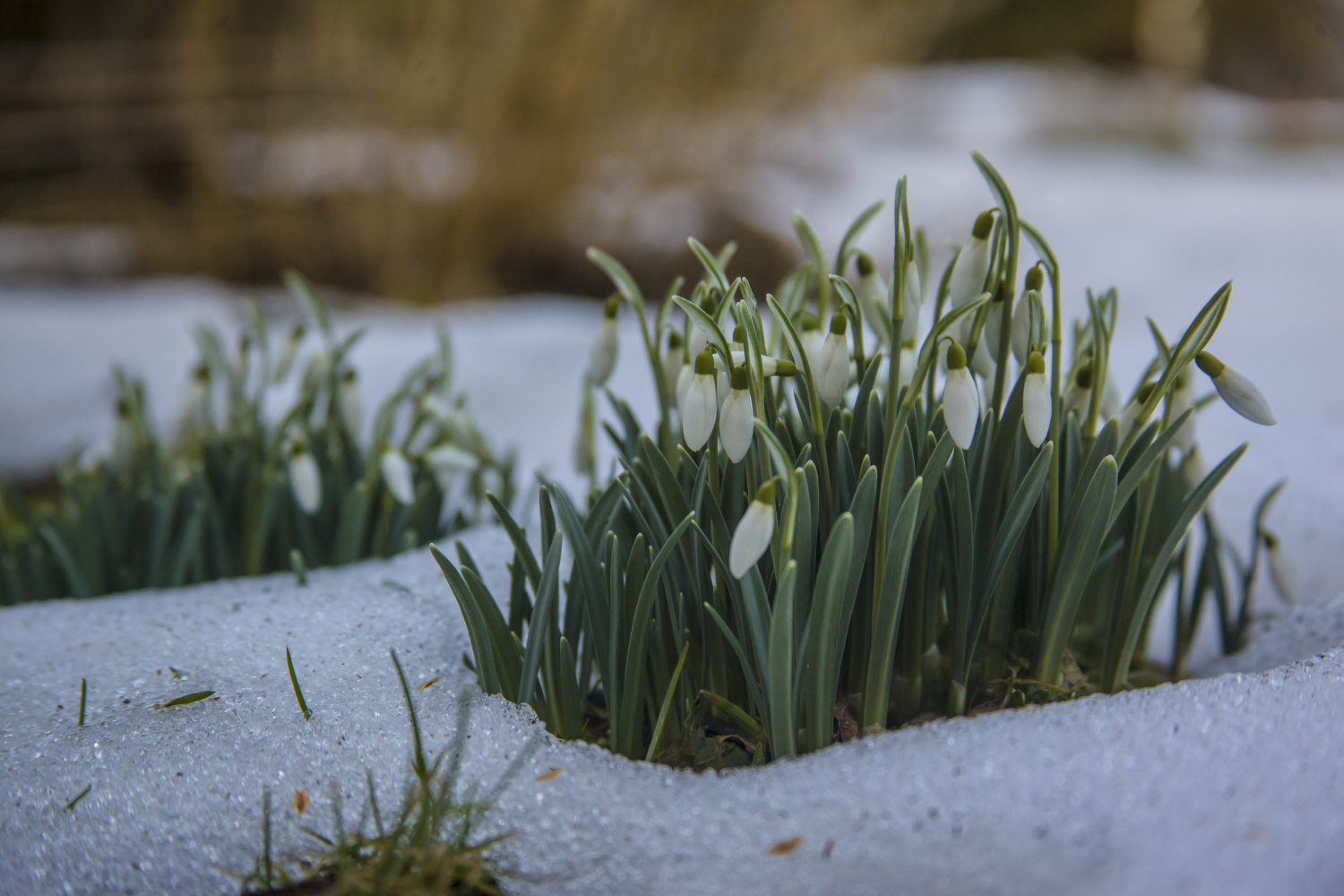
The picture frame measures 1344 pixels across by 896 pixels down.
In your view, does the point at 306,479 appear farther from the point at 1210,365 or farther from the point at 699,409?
the point at 1210,365

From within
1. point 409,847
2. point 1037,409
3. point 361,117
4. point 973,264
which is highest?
point 361,117

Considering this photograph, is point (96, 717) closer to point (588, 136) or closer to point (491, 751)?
point (491, 751)

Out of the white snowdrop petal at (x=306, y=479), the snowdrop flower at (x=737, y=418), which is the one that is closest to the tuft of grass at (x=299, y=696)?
the white snowdrop petal at (x=306, y=479)

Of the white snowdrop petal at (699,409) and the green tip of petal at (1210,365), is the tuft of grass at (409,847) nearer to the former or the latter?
the white snowdrop petal at (699,409)

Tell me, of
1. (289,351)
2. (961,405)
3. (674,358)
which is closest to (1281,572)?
(961,405)

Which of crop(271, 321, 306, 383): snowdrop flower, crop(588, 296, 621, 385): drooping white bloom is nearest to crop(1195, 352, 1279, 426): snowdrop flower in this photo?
crop(588, 296, 621, 385): drooping white bloom

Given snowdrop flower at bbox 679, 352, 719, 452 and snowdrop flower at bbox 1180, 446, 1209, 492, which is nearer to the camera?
snowdrop flower at bbox 679, 352, 719, 452

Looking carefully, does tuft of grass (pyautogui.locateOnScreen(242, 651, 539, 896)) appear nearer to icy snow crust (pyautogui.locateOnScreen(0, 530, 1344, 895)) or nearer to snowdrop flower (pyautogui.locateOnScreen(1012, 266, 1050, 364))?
icy snow crust (pyautogui.locateOnScreen(0, 530, 1344, 895))
